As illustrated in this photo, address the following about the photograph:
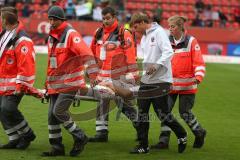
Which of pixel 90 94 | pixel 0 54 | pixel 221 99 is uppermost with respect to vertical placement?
pixel 0 54

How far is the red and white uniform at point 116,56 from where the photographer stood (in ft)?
33.4

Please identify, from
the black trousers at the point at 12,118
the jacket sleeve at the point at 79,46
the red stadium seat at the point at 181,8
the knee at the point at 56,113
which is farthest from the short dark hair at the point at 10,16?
the red stadium seat at the point at 181,8

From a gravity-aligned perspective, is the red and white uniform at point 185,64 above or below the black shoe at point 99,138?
above

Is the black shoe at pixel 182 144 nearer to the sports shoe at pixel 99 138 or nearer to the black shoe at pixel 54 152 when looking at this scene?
the sports shoe at pixel 99 138

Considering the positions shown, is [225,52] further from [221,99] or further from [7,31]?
[7,31]

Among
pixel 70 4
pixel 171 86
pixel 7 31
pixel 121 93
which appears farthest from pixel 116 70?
pixel 70 4

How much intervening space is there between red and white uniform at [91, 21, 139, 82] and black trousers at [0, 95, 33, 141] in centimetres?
164

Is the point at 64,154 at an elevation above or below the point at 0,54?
below

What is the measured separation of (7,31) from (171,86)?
8.36 ft

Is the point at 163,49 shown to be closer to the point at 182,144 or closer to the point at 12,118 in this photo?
the point at 182,144

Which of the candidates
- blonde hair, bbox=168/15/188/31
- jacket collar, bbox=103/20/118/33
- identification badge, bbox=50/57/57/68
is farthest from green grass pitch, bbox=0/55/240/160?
blonde hair, bbox=168/15/188/31

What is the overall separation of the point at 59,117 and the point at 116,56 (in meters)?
2.02

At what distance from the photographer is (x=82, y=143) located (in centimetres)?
885

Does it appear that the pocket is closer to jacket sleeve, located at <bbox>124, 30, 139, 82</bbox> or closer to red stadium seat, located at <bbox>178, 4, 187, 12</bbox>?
jacket sleeve, located at <bbox>124, 30, 139, 82</bbox>
